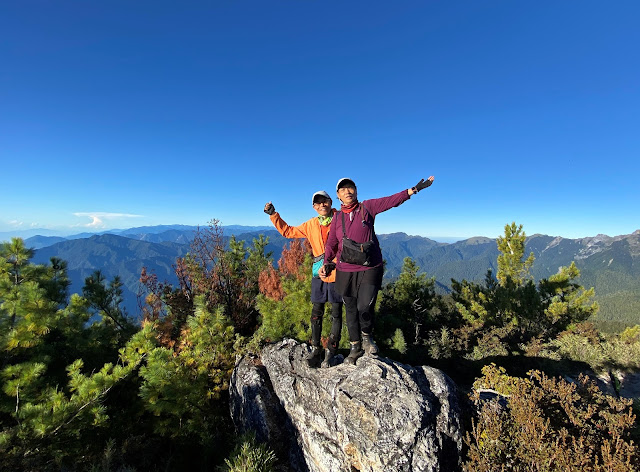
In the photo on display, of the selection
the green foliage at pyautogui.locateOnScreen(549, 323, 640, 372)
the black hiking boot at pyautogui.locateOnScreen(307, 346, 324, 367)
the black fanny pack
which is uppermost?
the black fanny pack

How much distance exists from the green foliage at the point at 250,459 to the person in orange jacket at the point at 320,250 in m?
1.79

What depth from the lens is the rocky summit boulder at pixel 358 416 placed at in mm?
4266

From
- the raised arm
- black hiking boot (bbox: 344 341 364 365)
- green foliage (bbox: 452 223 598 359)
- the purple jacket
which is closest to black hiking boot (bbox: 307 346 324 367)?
black hiking boot (bbox: 344 341 364 365)

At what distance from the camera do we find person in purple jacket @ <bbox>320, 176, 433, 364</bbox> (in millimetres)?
4570

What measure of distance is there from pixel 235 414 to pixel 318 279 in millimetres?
4101

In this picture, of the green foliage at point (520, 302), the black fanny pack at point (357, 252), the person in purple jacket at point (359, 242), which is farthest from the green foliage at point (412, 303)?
the black fanny pack at point (357, 252)

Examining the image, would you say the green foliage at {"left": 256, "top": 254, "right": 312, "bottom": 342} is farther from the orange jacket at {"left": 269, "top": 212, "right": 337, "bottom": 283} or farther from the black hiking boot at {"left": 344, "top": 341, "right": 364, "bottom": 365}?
the orange jacket at {"left": 269, "top": 212, "right": 337, "bottom": 283}

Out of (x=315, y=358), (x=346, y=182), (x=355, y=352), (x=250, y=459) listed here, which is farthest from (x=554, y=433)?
(x=346, y=182)

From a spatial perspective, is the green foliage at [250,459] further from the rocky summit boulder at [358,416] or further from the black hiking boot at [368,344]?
the black hiking boot at [368,344]

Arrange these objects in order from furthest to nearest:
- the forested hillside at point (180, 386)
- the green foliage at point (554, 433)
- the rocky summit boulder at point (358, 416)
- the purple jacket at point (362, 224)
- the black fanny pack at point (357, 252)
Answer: the purple jacket at point (362, 224) → the black fanny pack at point (357, 252) → the rocky summit boulder at point (358, 416) → the forested hillside at point (180, 386) → the green foliage at point (554, 433)

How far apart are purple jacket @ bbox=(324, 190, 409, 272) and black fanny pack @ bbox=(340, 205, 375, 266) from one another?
0.10m

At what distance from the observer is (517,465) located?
155 inches

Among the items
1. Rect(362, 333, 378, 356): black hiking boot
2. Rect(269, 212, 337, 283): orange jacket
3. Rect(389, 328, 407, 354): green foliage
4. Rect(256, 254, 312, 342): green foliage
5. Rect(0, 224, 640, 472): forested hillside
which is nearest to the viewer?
Rect(0, 224, 640, 472): forested hillside

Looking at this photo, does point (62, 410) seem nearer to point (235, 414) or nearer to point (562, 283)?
point (235, 414)
